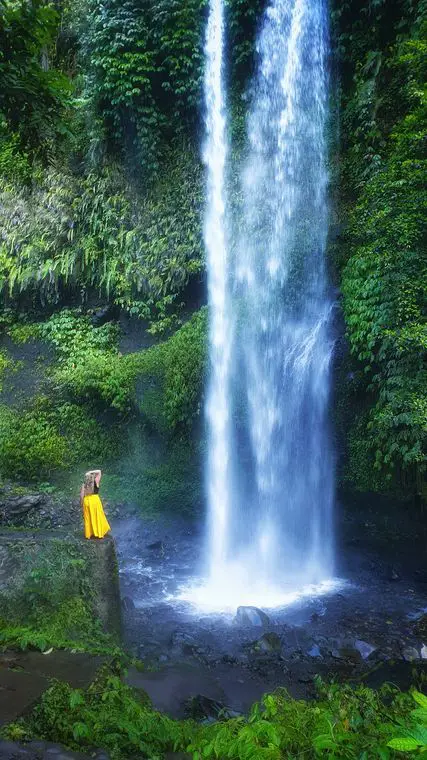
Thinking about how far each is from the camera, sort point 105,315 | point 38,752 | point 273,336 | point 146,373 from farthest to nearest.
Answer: point 105,315 < point 146,373 < point 273,336 < point 38,752

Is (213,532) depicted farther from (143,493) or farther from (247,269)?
(247,269)

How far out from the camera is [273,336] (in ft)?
37.7

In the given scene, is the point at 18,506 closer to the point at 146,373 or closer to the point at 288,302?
the point at 146,373

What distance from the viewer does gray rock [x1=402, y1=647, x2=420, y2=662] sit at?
20.8 feet

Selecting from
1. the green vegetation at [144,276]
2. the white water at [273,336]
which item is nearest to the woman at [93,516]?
the green vegetation at [144,276]

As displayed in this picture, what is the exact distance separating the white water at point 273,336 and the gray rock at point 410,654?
2.10m

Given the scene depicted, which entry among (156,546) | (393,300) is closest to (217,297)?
(393,300)

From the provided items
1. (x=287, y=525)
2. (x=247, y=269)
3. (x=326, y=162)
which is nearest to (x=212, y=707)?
(x=287, y=525)

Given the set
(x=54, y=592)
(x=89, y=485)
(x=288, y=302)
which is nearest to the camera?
(x=54, y=592)

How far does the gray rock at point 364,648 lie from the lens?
6.44 meters

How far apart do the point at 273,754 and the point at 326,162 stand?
12.6 meters

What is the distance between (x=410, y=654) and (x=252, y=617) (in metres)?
1.96

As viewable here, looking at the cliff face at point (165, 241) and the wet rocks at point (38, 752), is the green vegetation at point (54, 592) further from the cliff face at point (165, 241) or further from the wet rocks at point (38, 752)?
the cliff face at point (165, 241)

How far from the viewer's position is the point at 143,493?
12008 mm
